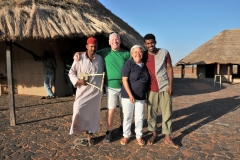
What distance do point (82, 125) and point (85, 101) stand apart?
0.39 m

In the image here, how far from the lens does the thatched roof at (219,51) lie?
16.8 m

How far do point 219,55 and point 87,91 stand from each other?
53.9 ft

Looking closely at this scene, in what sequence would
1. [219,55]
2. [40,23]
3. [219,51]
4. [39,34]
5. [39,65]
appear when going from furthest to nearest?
[219,51]
[219,55]
[39,65]
[40,23]
[39,34]

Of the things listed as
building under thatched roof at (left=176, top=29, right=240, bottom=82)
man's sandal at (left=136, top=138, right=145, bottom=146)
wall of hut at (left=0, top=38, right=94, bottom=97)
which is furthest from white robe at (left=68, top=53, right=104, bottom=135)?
building under thatched roof at (left=176, top=29, right=240, bottom=82)

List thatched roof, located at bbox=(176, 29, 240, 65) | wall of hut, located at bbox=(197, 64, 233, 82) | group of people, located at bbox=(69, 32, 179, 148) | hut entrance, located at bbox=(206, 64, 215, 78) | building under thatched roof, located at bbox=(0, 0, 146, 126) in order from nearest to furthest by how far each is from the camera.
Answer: group of people, located at bbox=(69, 32, 179, 148) → building under thatched roof, located at bbox=(0, 0, 146, 126) → thatched roof, located at bbox=(176, 29, 240, 65) → wall of hut, located at bbox=(197, 64, 233, 82) → hut entrance, located at bbox=(206, 64, 215, 78)

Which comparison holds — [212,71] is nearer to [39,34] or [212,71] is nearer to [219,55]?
[219,55]

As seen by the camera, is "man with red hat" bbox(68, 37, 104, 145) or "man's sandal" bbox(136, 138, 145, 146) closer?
"man with red hat" bbox(68, 37, 104, 145)

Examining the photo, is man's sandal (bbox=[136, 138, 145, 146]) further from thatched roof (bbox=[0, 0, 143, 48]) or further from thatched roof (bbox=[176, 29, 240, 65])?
thatched roof (bbox=[176, 29, 240, 65])

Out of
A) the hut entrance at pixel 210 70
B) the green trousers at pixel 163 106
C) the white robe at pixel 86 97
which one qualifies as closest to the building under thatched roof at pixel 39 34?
the white robe at pixel 86 97

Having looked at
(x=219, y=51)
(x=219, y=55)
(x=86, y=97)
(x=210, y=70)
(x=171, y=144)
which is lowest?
(x=171, y=144)

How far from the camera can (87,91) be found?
3.21 metres

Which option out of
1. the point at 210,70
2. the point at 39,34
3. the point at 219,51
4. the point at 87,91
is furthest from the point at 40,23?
the point at 210,70

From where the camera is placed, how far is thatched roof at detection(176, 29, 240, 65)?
55.1 ft

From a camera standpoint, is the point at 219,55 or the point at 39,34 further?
the point at 219,55
